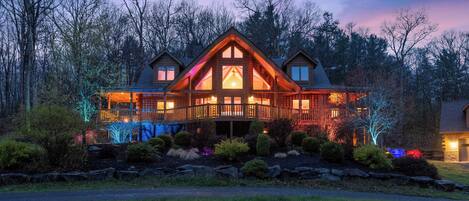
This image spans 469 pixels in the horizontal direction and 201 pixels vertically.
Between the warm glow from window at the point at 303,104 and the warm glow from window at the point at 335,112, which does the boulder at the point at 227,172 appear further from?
the warm glow from window at the point at 303,104

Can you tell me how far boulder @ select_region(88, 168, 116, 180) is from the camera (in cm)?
1339

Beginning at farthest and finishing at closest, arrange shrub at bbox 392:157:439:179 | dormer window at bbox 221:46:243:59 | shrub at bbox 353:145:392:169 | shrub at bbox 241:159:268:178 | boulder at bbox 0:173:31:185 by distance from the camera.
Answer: dormer window at bbox 221:46:243:59 → shrub at bbox 353:145:392:169 → shrub at bbox 392:157:439:179 → shrub at bbox 241:159:268:178 → boulder at bbox 0:173:31:185

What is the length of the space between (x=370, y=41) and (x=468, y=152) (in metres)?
19.0

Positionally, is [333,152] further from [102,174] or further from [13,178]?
[13,178]

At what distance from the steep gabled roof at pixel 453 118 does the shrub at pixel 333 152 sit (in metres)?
17.5

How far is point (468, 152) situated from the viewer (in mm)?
28688

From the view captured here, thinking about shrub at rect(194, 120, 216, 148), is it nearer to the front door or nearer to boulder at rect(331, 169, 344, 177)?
the front door

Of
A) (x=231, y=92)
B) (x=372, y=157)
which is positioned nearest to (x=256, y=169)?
(x=372, y=157)

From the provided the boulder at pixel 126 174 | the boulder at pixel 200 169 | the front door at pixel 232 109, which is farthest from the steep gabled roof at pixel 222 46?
the boulder at pixel 126 174

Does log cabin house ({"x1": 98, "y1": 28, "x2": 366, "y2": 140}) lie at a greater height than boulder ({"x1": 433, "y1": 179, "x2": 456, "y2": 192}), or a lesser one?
greater

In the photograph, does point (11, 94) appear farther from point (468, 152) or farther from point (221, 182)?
point (468, 152)

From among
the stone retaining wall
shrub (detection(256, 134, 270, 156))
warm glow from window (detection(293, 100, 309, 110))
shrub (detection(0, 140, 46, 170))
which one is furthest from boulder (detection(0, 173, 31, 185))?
warm glow from window (detection(293, 100, 309, 110))

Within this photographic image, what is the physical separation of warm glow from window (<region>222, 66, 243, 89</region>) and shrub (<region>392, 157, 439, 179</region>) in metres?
13.7

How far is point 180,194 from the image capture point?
10820mm
